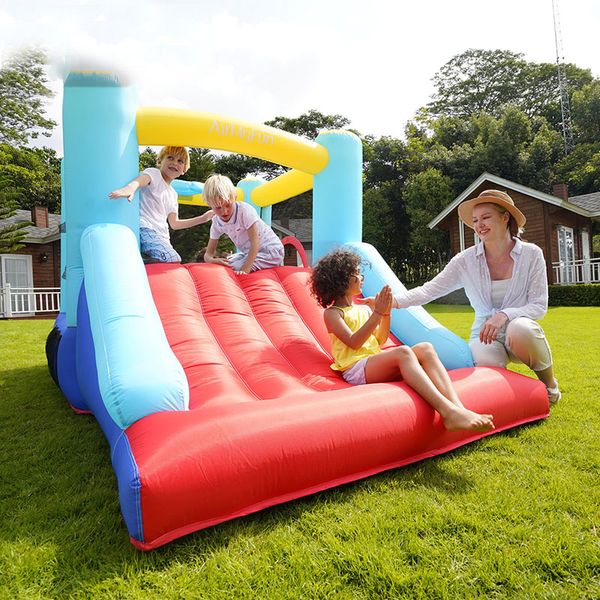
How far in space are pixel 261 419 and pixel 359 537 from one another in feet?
1.70

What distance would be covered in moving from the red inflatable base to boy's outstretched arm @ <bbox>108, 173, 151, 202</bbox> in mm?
501

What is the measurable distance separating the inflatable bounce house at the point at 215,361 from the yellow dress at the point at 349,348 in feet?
0.28

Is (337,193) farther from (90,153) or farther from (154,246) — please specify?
(90,153)

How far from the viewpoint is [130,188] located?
3168 millimetres

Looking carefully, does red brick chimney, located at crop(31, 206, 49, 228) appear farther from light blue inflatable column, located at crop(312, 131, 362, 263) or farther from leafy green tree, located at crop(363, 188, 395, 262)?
light blue inflatable column, located at crop(312, 131, 362, 263)

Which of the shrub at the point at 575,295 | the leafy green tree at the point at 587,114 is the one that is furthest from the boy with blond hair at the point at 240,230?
the leafy green tree at the point at 587,114

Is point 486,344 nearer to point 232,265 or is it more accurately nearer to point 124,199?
point 232,265

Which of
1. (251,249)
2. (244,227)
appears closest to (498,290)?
(251,249)

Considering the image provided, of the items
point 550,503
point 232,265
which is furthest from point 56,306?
point 550,503

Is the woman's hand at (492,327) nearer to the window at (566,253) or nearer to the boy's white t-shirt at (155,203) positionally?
the boy's white t-shirt at (155,203)

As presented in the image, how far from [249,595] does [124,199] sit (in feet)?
8.43

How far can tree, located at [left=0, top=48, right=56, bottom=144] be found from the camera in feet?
69.8

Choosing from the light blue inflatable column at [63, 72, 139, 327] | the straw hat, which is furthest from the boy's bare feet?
the light blue inflatable column at [63, 72, 139, 327]

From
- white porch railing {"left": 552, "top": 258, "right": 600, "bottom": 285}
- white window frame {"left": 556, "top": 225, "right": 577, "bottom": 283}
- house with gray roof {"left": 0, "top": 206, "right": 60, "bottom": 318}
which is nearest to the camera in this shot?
white porch railing {"left": 552, "top": 258, "right": 600, "bottom": 285}
